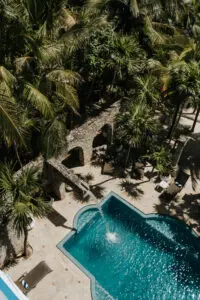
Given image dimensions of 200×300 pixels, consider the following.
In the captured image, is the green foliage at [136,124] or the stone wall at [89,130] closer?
the green foliage at [136,124]

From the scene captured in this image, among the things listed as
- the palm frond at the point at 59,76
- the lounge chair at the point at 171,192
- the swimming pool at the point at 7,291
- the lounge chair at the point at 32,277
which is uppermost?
the palm frond at the point at 59,76

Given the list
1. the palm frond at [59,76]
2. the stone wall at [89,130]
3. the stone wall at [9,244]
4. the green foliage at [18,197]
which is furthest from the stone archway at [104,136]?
the stone wall at [9,244]

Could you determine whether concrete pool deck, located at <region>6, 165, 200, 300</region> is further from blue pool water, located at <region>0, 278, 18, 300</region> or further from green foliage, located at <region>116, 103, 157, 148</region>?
blue pool water, located at <region>0, 278, 18, 300</region>

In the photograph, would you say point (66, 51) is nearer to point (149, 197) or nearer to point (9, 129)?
point (9, 129)

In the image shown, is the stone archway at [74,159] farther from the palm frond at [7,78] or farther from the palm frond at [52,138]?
the palm frond at [7,78]

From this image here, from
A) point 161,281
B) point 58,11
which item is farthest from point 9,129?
point 161,281

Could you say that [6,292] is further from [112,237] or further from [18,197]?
[112,237]
